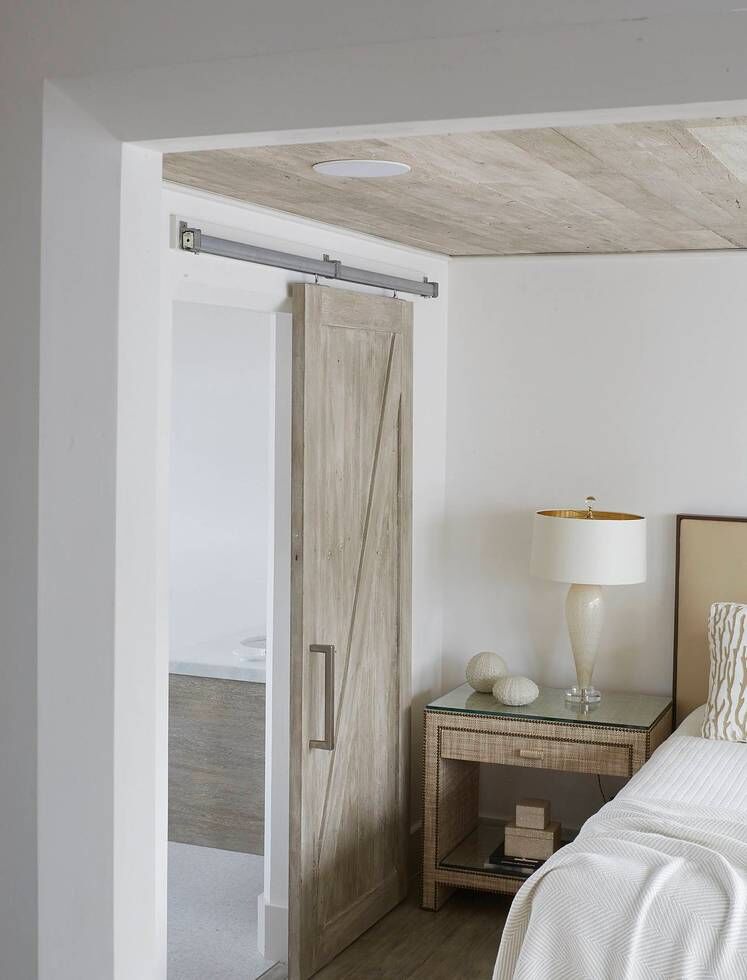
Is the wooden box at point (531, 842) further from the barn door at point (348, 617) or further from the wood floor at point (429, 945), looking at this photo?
the barn door at point (348, 617)

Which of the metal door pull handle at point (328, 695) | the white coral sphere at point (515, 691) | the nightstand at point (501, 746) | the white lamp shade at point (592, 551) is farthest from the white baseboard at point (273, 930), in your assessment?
the white lamp shade at point (592, 551)

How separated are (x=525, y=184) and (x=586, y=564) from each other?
161 cm

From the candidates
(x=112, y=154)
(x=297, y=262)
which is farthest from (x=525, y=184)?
(x=112, y=154)

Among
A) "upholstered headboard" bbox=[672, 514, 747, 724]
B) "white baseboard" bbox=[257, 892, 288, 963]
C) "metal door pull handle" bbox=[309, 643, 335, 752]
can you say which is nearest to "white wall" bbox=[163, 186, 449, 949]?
"white baseboard" bbox=[257, 892, 288, 963]

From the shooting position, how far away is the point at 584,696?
436 cm

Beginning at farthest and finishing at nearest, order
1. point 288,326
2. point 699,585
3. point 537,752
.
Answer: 1. point 699,585
2. point 537,752
3. point 288,326

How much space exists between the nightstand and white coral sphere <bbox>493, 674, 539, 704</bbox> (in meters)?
0.03

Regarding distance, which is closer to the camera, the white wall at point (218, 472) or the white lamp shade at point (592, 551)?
the white lamp shade at point (592, 551)

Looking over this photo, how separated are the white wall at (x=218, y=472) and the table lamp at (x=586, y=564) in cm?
141

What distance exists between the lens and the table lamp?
4152mm

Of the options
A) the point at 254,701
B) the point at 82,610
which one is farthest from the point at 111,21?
the point at 254,701

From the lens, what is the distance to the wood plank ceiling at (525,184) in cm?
244

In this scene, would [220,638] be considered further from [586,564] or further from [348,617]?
[586,564]

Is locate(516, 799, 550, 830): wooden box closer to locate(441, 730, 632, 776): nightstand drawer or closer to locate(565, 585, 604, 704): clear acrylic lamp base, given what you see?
locate(441, 730, 632, 776): nightstand drawer
